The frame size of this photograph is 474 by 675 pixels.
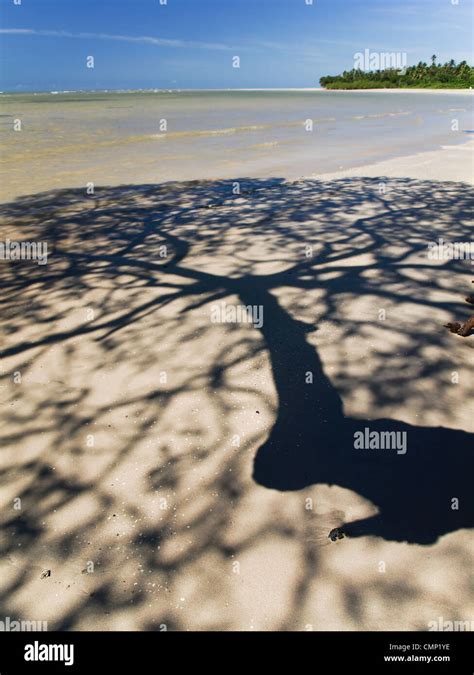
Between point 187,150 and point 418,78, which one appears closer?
point 187,150

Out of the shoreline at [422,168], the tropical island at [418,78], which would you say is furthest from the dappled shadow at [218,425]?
the tropical island at [418,78]

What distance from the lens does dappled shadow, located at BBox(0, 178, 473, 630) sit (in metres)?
2.59

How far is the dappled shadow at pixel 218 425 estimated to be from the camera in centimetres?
259

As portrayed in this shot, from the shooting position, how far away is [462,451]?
3.33 m

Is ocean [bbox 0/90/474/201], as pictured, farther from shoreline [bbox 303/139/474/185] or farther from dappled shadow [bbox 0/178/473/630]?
dappled shadow [bbox 0/178/473/630]

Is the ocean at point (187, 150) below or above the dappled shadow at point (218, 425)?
above

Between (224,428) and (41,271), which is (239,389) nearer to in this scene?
(224,428)

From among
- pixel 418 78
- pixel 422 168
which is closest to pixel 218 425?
pixel 422 168

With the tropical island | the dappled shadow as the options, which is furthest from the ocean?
the tropical island

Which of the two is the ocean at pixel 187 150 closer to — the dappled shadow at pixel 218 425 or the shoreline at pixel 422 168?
the shoreline at pixel 422 168

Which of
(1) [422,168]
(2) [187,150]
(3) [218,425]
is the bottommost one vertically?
(3) [218,425]

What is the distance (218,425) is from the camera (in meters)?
3.66

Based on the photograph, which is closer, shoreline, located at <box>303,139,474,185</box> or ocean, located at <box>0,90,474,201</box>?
shoreline, located at <box>303,139,474,185</box>

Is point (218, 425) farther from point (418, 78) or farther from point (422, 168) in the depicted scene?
point (418, 78)
